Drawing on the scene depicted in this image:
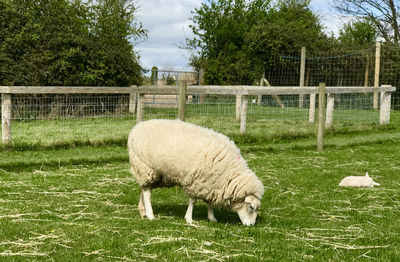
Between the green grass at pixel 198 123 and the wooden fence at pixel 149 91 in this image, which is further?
the green grass at pixel 198 123

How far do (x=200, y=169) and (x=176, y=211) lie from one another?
0.99 m

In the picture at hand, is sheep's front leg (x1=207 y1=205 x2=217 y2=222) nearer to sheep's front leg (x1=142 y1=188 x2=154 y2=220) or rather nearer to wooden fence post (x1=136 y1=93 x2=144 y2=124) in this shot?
sheep's front leg (x1=142 y1=188 x2=154 y2=220)

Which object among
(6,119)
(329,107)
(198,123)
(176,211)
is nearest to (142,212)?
(176,211)

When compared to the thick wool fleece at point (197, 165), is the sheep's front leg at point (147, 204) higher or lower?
lower

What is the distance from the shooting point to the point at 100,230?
16.1 ft

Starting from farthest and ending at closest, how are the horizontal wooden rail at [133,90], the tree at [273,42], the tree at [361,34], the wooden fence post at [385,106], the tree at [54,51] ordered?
the tree at [361,34], the tree at [273,42], the tree at [54,51], the wooden fence post at [385,106], the horizontal wooden rail at [133,90]

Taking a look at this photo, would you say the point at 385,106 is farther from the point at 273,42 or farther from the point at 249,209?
the point at 249,209

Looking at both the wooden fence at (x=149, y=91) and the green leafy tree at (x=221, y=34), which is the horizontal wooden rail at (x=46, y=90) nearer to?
the wooden fence at (x=149, y=91)

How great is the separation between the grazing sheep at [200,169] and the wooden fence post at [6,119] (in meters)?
5.18

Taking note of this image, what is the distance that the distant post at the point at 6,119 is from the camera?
9820 mm

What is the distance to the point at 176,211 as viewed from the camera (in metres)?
6.08

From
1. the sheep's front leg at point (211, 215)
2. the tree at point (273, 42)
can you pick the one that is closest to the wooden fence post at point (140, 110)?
the sheep's front leg at point (211, 215)

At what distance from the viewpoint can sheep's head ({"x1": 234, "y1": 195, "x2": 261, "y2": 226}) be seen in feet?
17.5

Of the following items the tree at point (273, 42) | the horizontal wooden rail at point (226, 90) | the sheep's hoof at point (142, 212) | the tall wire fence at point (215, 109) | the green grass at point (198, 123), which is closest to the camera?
the sheep's hoof at point (142, 212)
